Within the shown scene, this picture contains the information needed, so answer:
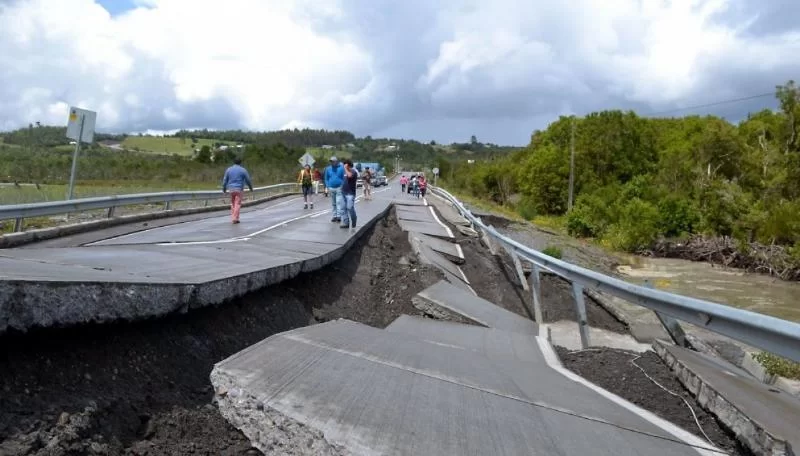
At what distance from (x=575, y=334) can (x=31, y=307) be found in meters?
9.63

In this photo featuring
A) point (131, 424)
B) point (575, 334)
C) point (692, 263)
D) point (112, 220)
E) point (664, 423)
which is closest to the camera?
point (131, 424)

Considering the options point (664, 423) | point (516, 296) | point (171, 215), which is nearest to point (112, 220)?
point (171, 215)

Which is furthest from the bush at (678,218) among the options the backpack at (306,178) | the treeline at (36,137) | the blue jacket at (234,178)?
the treeline at (36,137)

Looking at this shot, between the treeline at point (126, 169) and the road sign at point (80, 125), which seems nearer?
the road sign at point (80, 125)

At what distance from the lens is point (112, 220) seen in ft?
59.1

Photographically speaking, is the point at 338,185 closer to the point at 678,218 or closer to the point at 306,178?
the point at 306,178

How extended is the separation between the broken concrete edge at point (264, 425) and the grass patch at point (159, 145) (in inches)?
4186

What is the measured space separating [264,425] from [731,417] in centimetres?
299

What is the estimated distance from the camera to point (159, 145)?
384ft

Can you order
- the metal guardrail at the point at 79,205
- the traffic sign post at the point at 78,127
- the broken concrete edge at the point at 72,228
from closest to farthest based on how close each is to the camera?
1. the broken concrete edge at the point at 72,228
2. the metal guardrail at the point at 79,205
3. the traffic sign post at the point at 78,127

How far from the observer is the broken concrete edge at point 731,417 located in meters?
3.73

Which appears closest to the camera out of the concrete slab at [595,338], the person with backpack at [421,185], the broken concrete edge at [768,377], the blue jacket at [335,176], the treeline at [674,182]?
the broken concrete edge at [768,377]

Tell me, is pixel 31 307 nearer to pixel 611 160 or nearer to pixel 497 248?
pixel 497 248

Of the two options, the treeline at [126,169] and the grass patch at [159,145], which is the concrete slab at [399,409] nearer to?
the treeline at [126,169]
